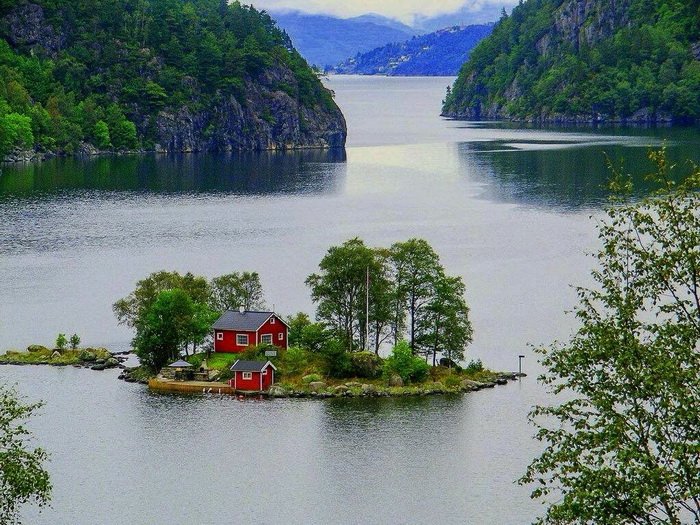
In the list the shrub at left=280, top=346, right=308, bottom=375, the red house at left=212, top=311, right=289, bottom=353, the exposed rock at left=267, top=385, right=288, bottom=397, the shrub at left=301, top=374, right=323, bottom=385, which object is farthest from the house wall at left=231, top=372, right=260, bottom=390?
the red house at left=212, top=311, right=289, bottom=353

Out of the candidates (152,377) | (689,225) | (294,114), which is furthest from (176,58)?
(689,225)

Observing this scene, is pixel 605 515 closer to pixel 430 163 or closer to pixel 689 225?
pixel 689 225

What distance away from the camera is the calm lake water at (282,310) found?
39031 mm

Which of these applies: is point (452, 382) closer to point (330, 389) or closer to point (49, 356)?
point (330, 389)

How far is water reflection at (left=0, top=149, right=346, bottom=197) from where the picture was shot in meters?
125

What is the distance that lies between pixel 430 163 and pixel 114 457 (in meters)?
116

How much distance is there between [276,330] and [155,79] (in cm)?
12650

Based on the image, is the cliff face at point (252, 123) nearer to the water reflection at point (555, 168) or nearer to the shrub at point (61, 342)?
the water reflection at point (555, 168)

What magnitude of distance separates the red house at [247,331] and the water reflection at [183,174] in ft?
217

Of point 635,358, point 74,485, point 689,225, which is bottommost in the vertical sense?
point 74,485

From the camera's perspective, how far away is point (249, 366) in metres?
51.0

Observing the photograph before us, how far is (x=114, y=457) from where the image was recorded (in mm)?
42812

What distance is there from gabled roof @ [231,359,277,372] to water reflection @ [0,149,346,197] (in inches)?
2747

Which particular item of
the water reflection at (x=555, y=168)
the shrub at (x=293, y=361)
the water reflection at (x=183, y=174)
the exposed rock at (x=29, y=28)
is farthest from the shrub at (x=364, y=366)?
the exposed rock at (x=29, y=28)
